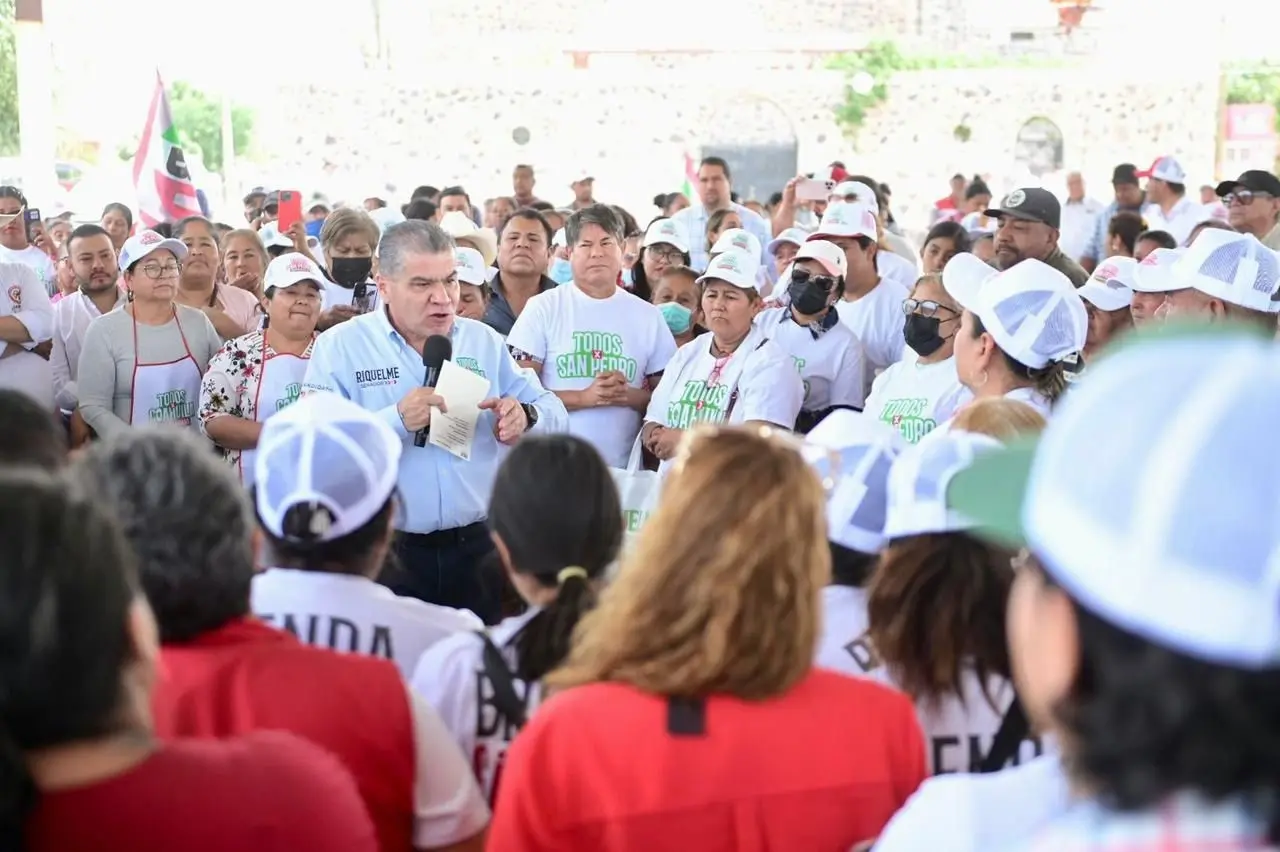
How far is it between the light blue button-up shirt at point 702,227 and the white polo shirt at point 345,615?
793 centimetres

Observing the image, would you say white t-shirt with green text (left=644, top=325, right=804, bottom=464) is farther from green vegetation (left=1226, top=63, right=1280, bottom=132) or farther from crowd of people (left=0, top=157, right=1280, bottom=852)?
green vegetation (left=1226, top=63, right=1280, bottom=132)

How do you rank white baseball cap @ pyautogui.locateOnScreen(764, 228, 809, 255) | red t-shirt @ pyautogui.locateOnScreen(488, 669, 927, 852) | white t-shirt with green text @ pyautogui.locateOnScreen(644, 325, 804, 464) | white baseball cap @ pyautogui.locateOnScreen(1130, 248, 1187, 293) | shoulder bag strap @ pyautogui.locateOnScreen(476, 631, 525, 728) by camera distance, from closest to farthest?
red t-shirt @ pyautogui.locateOnScreen(488, 669, 927, 852) < shoulder bag strap @ pyautogui.locateOnScreen(476, 631, 525, 728) < white t-shirt with green text @ pyautogui.locateOnScreen(644, 325, 804, 464) < white baseball cap @ pyautogui.locateOnScreen(1130, 248, 1187, 293) < white baseball cap @ pyautogui.locateOnScreen(764, 228, 809, 255)

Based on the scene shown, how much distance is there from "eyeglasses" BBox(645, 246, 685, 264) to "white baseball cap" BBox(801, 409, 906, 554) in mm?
5344

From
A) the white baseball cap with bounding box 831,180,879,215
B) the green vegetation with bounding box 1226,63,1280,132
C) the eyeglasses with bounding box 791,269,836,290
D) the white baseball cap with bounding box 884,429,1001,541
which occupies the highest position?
the green vegetation with bounding box 1226,63,1280,132

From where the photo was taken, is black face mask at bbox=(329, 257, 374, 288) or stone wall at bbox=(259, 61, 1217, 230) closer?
black face mask at bbox=(329, 257, 374, 288)

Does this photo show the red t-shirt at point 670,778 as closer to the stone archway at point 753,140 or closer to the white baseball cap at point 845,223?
the white baseball cap at point 845,223

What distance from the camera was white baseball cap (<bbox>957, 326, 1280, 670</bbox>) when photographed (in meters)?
0.98

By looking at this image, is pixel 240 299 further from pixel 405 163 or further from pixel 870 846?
pixel 405 163

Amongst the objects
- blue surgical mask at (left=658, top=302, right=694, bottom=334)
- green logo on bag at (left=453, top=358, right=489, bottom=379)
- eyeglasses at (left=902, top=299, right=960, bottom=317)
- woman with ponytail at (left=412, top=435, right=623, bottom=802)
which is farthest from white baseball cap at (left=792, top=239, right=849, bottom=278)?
woman with ponytail at (left=412, top=435, right=623, bottom=802)

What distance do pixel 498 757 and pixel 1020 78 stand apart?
33282mm

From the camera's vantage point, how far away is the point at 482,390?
438cm

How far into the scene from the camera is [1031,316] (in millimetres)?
4121

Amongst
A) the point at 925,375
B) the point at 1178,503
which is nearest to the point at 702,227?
the point at 925,375

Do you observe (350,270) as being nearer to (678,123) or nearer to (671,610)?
(671,610)
